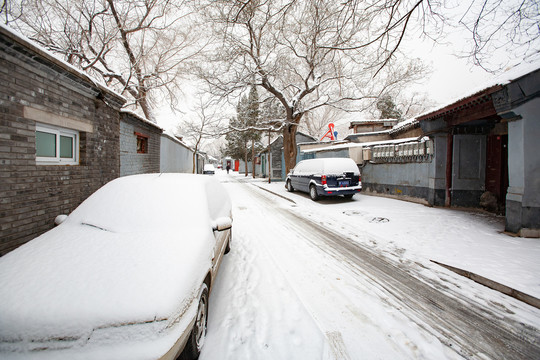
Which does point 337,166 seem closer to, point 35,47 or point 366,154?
point 366,154

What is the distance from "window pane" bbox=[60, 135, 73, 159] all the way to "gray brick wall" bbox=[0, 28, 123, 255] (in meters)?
0.23

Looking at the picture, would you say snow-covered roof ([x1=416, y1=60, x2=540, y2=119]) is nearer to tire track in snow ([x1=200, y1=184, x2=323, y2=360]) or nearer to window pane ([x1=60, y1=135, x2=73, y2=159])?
tire track in snow ([x1=200, y1=184, x2=323, y2=360])

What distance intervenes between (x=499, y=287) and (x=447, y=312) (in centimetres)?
118

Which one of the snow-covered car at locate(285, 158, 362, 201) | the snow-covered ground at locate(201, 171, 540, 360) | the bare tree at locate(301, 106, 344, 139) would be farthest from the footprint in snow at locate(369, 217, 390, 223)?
the bare tree at locate(301, 106, 344, 139)

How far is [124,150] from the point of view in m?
7.40

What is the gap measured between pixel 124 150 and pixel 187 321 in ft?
23.6

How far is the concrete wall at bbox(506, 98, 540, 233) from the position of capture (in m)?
4.87

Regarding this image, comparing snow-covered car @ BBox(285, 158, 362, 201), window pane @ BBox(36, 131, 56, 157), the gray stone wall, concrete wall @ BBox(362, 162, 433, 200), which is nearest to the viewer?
window pane @ BBox(36, 131, 56, 157)

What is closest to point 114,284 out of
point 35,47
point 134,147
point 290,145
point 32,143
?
point 32,143

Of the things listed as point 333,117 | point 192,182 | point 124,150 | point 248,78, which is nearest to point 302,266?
point 192,182

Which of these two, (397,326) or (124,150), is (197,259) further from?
(124,150)

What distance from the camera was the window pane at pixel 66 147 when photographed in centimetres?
465

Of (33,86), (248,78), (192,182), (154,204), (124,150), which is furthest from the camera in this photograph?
(248,78)

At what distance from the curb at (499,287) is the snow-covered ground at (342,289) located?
0.09 metres
